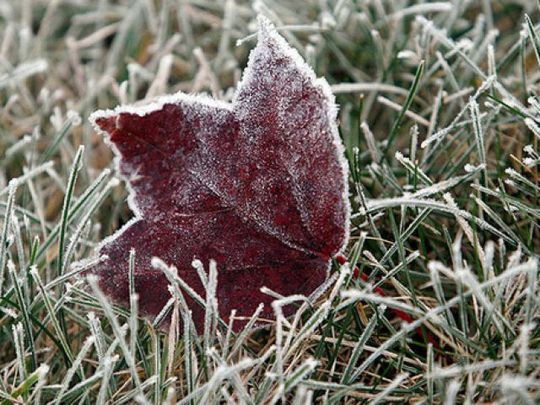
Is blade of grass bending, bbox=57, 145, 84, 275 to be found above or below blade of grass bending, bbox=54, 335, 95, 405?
above

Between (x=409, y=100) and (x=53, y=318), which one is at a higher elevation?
(x=409, y=100)

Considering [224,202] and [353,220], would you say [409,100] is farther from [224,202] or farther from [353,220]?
[224,202]

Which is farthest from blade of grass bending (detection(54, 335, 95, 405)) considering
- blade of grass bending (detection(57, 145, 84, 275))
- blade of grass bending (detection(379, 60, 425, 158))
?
blade of grass bending (detection(379, 60, 425, 158))

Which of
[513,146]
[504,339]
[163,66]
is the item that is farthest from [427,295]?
[163,66]

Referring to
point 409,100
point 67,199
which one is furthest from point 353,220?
point 67,199

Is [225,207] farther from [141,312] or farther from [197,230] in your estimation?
[141,312]

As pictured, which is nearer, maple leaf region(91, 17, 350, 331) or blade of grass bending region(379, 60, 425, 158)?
maple leaf region(91, 17, 350, 331)

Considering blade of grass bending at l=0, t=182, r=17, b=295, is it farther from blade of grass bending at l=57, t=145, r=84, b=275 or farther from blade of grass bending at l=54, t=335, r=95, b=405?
blade of grass bending at l=54, t=335, r=95, b=405
